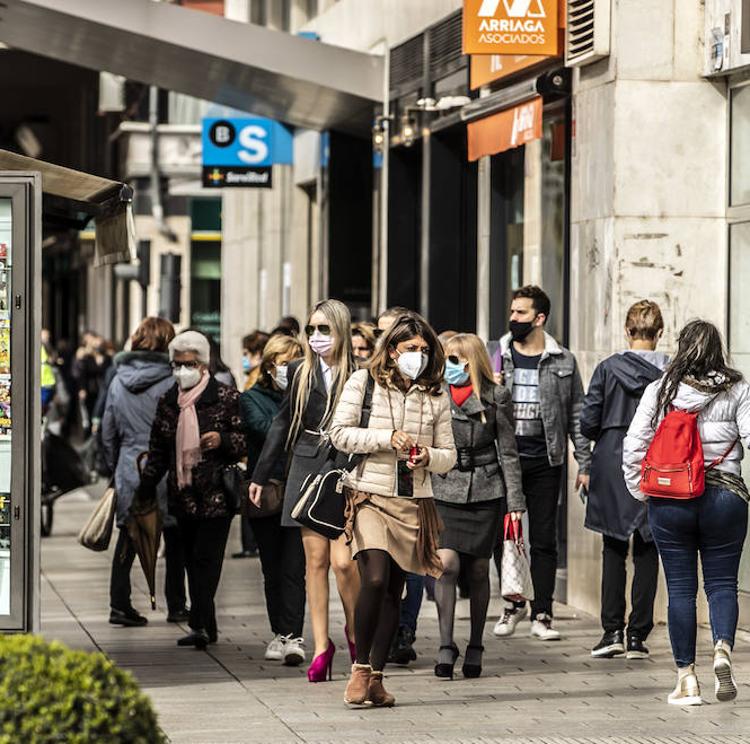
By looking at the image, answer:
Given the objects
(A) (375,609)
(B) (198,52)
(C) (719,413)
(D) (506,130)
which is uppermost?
(B) (198,52)

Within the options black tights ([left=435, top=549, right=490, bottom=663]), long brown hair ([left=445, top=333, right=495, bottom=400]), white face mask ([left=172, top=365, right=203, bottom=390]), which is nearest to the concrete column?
long brown hair ([left=445, top=333, right=495, bottom=400])

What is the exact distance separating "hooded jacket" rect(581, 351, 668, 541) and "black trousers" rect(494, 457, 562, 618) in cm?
72

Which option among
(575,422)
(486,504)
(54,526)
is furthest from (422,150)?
(486,504)

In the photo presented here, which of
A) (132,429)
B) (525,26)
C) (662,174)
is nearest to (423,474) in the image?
(132,429)

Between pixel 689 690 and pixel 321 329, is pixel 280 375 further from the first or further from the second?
pixel 689 690

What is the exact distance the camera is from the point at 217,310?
1620 inches

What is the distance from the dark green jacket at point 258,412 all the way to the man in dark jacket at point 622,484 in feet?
5.59

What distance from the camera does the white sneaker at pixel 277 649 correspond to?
10.1m

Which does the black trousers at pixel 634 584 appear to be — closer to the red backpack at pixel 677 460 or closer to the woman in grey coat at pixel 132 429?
the red backpack at pixel 677 460

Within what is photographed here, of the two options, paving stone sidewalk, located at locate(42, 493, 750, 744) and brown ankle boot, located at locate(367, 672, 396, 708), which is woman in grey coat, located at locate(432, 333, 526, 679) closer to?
paving stone sidewalk, located at locate(42, 493, 750, 744)

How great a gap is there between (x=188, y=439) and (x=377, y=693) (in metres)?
2.32

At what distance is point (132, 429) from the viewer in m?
11.9

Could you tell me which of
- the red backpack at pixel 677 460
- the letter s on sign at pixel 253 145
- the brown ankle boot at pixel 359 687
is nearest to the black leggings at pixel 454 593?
the brown ankle boot at pixel 359 687

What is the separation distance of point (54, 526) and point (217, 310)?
74.5ft
